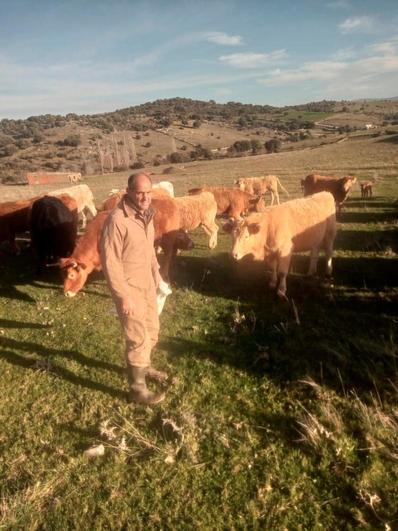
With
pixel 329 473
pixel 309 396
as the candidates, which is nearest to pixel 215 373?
pixel 309 396

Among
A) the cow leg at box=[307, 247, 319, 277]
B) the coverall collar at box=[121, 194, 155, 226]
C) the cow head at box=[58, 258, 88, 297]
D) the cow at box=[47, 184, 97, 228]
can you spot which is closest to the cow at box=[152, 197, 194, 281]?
the cow head at box=[58, 258, 88, 297]

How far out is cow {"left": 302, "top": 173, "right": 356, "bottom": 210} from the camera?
1570 centimetres

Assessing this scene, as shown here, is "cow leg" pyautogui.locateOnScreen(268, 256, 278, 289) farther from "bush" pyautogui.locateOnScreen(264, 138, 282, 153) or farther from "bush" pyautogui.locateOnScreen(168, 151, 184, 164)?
"bush" pyautogui.locateOnScreen(264, 138, 282, 153)

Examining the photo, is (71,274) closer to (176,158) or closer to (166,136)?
(176,158)

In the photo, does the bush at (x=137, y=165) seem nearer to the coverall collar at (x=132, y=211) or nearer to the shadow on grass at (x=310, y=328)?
the shadow on grass at (x=310, y=328)

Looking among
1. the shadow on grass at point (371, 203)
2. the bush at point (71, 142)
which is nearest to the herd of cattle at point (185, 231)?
the shadow on grass at point (371, 203)

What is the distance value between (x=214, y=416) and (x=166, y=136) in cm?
9303

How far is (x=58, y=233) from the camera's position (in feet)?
33.2

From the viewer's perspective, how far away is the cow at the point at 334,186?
15.7 metres

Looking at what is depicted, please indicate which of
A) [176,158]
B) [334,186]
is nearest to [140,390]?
[334,186]

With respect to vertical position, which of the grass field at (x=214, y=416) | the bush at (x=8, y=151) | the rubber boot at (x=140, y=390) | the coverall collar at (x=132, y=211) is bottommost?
the grass field at (x=214, y=416)

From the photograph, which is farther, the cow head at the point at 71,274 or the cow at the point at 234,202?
the cow at the point at 234,202

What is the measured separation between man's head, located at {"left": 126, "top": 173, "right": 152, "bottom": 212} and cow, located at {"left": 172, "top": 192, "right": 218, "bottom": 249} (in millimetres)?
6832

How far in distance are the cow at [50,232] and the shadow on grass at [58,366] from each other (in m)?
3.78
